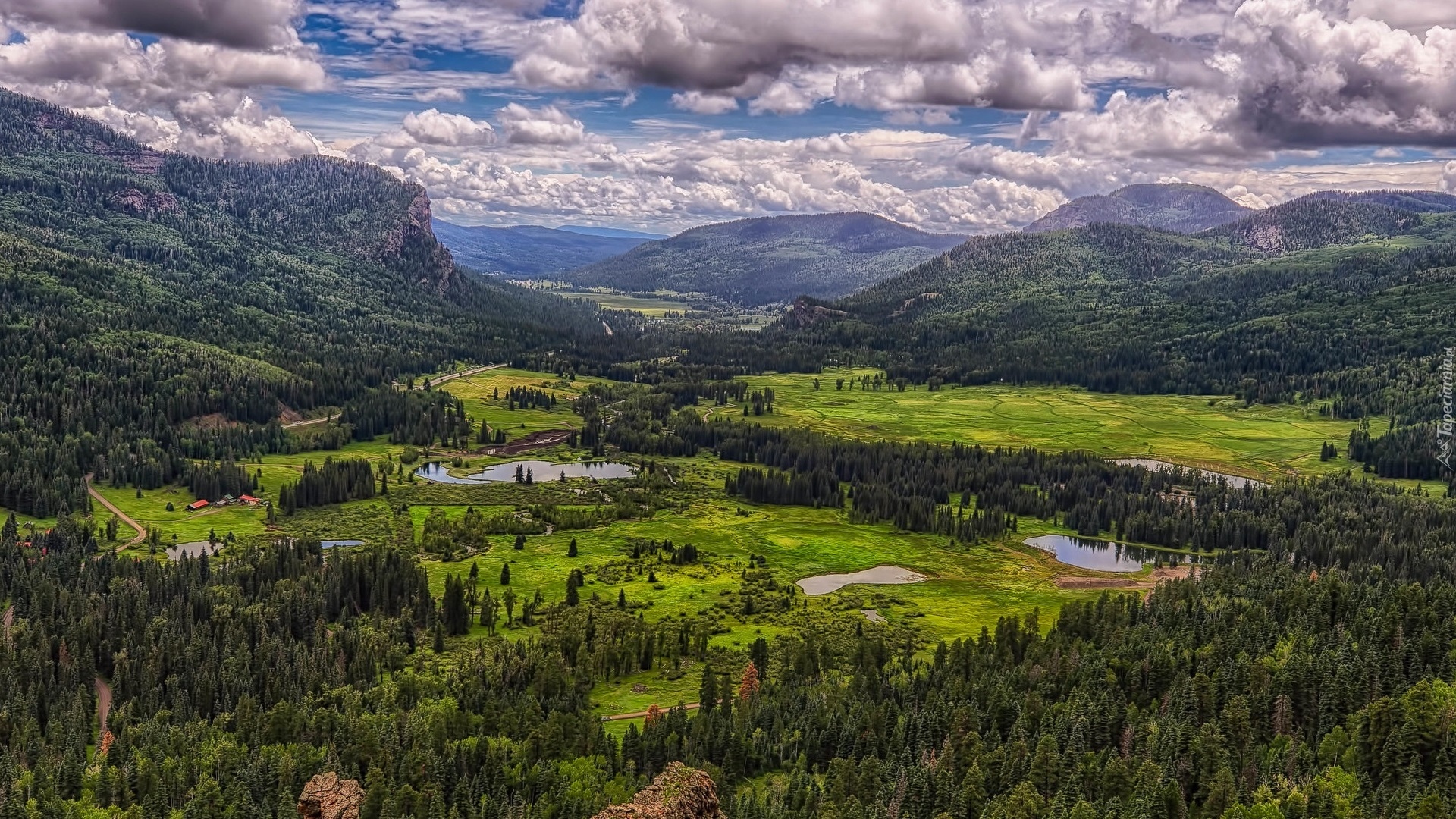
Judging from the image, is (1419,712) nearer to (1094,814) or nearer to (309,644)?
(1094,814)

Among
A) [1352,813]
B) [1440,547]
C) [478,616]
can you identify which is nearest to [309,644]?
[478,616]

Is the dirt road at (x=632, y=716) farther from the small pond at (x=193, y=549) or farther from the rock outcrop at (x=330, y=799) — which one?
the small pond at (x=193, y=549)

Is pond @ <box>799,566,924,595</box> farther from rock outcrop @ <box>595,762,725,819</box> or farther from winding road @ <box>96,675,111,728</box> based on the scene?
rock outcrop @ <box>595,762,725,819</box>

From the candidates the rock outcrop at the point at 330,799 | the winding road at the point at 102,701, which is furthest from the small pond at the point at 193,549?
the rock outcrop at the point at 330,799

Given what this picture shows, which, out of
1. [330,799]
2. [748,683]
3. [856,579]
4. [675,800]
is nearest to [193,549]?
[856,579]

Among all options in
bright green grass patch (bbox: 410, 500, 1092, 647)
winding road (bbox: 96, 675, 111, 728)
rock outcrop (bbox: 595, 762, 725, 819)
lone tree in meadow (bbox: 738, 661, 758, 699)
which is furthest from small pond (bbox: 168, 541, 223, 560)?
rock outcrop (bbox: 595, 762, 725, 819)
